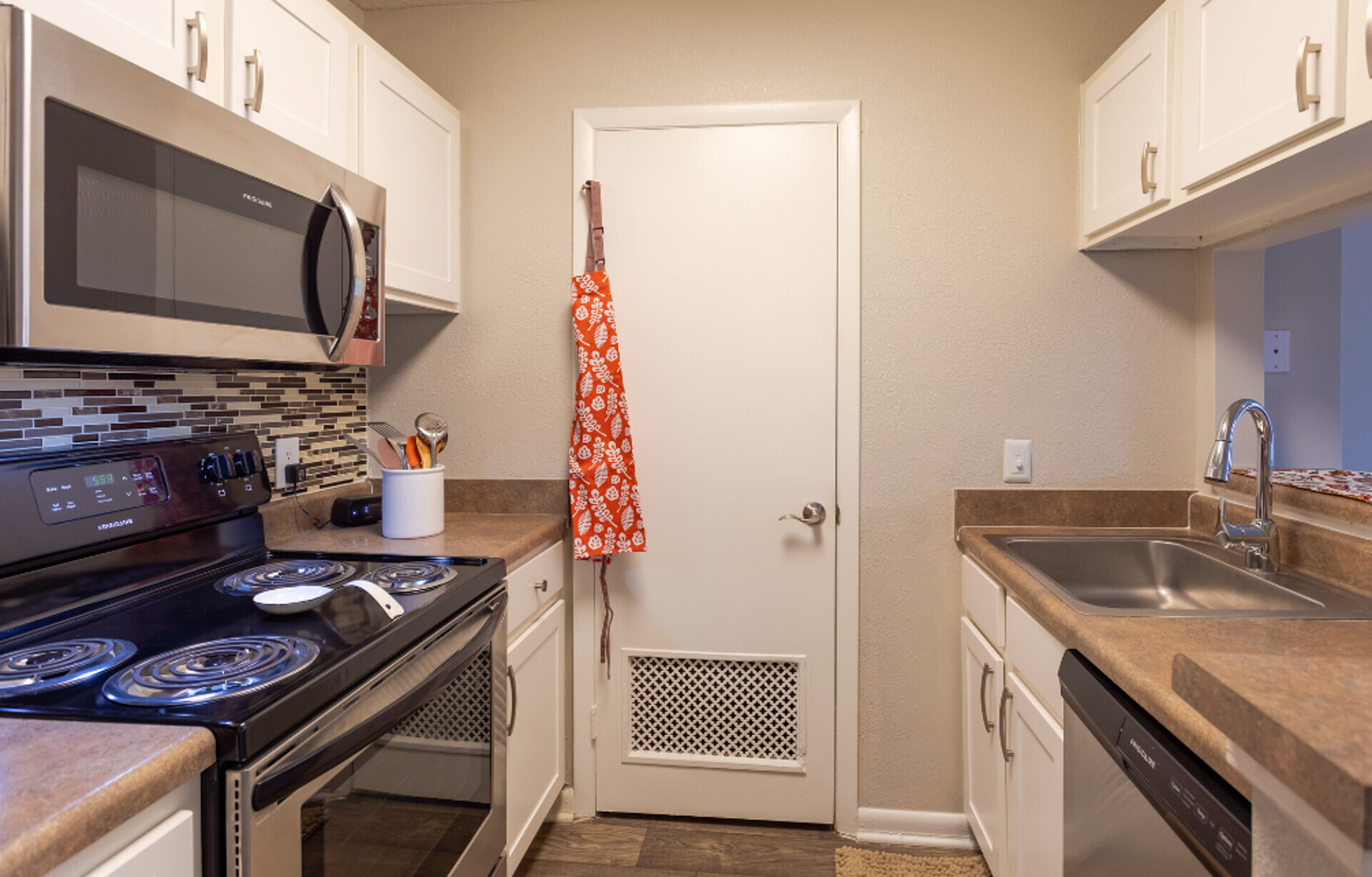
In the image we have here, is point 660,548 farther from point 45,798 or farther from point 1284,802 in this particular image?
point 1284,802

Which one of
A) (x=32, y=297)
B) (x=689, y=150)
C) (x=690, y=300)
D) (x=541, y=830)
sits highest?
(x=689, y=150)

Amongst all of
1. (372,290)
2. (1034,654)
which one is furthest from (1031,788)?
(372,290)

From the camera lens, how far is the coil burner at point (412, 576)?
58.1 inches

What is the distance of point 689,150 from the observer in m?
2.24

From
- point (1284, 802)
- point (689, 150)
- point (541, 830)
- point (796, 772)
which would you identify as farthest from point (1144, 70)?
point (541, 830)

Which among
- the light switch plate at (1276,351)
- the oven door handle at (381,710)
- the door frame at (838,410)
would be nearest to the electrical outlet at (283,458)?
the oven door handle at (381,710)

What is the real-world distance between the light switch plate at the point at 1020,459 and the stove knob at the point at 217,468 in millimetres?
1870

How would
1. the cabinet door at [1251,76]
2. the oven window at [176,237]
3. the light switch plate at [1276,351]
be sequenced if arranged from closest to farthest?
the oven window at [176,237] < the cabinet door at [1251,76] < the light switch plate at [1276,351]

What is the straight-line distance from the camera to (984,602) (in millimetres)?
1923

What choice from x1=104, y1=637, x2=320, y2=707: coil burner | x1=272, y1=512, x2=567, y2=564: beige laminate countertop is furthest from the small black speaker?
x1=104, y1=637, x2=320, y2=707: coil burner

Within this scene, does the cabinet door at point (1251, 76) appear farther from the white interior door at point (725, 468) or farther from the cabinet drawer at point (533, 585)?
the cabinet drawer at point (533, 585)

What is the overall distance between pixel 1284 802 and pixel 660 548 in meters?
1.89

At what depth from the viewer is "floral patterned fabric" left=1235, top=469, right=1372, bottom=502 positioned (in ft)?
5.21

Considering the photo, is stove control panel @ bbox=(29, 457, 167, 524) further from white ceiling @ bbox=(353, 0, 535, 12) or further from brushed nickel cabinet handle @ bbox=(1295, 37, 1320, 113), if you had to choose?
brushed nickel cabinet handle @ bbox=(1295, 37, 1320, 113)
